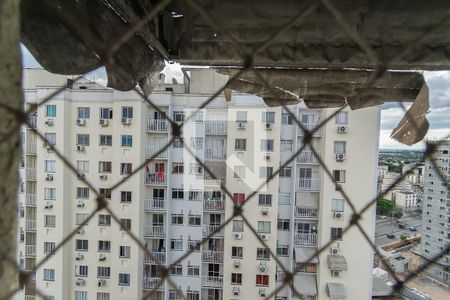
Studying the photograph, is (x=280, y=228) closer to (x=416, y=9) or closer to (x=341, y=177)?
(x=341, y=177)

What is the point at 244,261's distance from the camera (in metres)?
4.62

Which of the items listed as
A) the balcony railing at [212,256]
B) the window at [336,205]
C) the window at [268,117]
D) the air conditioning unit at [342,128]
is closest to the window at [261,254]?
the balcony railing at [212,256]

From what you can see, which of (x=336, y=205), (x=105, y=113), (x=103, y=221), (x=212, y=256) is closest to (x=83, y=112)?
(x=105, y=113)

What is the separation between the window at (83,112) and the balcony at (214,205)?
7.40 feet

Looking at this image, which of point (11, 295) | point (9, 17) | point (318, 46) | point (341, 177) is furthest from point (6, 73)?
point (341, 177)

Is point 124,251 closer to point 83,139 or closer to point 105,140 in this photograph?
point 105,140

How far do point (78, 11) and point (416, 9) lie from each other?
49 cm

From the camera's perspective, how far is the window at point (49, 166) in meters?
4.60

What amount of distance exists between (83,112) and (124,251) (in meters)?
2.22

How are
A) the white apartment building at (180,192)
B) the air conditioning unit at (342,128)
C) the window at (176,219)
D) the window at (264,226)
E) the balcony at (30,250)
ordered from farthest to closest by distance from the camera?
the window at (176,219)
the balcony at (30,250)
the window at (264,226)
the white apartment building at (180,192)
the air conditioning unit at (342,128)

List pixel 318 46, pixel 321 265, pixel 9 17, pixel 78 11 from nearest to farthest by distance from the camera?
pixel 9 17, pixel 78 11, pixel 318 46, pixel 321 265

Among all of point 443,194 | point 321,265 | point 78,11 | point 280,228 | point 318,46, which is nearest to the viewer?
point 78,11

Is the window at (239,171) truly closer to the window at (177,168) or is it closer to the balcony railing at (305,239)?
the window at (177,168)

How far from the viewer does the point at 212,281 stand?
4.82 m
